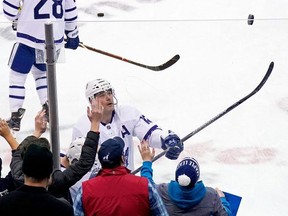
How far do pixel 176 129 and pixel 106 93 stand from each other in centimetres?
116

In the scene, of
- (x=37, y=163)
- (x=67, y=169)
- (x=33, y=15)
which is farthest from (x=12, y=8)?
(x=37, y=163)

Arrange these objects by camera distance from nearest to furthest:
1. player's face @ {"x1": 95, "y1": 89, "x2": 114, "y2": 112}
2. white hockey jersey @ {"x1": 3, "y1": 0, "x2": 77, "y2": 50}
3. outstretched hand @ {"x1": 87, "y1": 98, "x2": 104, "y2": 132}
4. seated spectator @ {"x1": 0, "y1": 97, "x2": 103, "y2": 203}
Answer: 1. seated spectator @ {"x1": 0, "y1": 97, "x2": 103, "y2": 203}
2. outstretched hand @ {"x1": 87, "y1": 98, "x2": 104, "y2": 132}
3. player's face @ {"x1": 95, "y1": 89, "x2": 114, "y2": 112}
4. white hockey jersey @ {"x1": 3, "y1": 0, "x2": 77, "y2": 50}

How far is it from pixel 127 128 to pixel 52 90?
0.55m

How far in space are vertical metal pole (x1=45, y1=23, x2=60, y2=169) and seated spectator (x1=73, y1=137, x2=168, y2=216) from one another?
62 centimetres

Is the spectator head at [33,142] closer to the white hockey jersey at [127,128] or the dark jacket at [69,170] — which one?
the dark jacket at [69,170]

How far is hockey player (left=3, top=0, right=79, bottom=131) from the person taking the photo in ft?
17.1

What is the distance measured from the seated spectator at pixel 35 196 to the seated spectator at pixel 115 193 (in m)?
0.22

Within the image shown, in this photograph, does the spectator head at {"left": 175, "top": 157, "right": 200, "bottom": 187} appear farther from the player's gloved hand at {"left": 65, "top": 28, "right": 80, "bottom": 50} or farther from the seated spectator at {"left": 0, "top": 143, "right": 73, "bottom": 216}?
the player's gloved hand at {"left": 65, "top": 28, "right": 80, "bottom": 50}

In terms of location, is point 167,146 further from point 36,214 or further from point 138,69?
point 138,69

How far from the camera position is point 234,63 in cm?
625

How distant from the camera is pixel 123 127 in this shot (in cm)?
438

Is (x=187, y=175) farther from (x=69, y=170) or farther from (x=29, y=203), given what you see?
(x=29, y=203)

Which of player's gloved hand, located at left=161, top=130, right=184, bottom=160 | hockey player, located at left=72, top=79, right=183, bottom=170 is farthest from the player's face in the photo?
player's gloved hand, located at left=161, top=130, right=184, bottom=160

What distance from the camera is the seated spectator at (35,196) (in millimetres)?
3037
